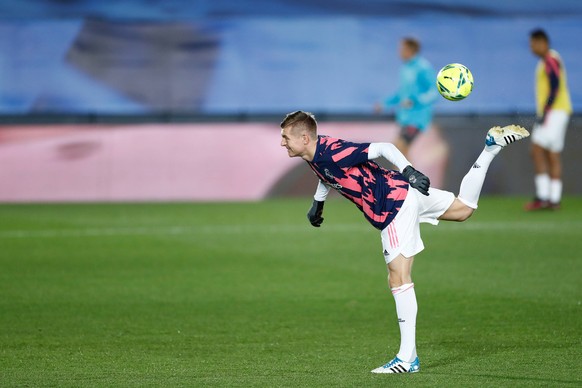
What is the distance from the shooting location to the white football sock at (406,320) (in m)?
7.26

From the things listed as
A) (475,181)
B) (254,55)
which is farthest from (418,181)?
(254,55)

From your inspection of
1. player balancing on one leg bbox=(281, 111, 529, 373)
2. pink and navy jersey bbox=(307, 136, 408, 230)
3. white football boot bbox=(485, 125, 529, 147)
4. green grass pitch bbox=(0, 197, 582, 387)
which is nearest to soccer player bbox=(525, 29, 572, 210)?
green grass pitch bbox=(0, 197, 582, 387)

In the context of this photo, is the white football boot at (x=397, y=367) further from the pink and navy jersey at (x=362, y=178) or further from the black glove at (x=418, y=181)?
the black glove at (x=418, y=181)

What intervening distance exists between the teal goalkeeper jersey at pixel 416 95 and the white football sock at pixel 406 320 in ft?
34.7

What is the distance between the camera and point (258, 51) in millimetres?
24016

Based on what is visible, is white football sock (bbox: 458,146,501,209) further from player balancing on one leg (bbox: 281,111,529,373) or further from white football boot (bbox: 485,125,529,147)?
player balancing on one leg (bbox: 281,111,529,373)

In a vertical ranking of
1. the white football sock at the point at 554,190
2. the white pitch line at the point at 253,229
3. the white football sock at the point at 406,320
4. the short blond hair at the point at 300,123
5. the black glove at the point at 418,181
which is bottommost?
the white pitch line at the point at 253,229

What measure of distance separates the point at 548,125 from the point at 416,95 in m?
1.99

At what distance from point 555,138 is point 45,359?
36.9ft

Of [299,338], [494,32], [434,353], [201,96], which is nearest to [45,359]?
[299,338]

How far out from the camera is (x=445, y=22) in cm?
2405

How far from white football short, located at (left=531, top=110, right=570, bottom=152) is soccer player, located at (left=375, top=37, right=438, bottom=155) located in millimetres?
1636

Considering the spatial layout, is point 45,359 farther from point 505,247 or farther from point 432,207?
point 505,247

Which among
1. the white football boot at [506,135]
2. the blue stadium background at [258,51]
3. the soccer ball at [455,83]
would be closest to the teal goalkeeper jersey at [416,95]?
the blue stadium background at [258,51]
